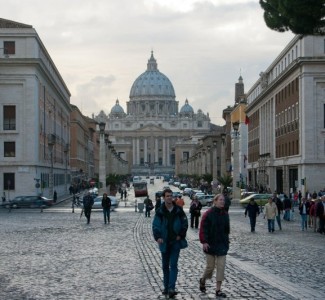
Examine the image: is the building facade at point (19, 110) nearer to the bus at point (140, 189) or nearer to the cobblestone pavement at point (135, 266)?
the bus at point (140, 189)

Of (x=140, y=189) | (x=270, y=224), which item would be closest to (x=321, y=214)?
(x=270, y=224)

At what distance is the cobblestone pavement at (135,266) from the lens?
13.9 m

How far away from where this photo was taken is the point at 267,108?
283 ft

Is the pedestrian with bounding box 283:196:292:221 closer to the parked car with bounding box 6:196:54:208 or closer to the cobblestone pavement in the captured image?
the cobblestone pavement

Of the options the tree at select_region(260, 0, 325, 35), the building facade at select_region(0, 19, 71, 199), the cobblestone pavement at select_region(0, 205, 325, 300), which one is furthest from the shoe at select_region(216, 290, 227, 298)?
the building facade at select_region(0, 19, 71, 199)

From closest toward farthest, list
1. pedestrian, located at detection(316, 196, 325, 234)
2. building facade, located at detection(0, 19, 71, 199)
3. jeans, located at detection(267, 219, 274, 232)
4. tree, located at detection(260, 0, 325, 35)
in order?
tree, located at detection(260, 0, 325, 35) → pedestrian, located at detection(316, 196, 325, 234) → jeans, located at detection(267, 219, 274, 232) → building facade, located at detection(0, 19, 71, 199)

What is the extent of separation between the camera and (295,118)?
66062 millimetres

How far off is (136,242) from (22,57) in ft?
136

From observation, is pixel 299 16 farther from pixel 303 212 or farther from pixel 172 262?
pixel 172 262

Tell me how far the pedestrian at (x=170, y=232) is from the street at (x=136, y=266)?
47cm

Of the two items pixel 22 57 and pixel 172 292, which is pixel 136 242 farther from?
pixel 22 57

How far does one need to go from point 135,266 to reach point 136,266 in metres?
0.03

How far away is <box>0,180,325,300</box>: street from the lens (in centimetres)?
1389

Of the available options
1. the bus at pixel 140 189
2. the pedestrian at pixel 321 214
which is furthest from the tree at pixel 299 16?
the bus at pixel 140 189
